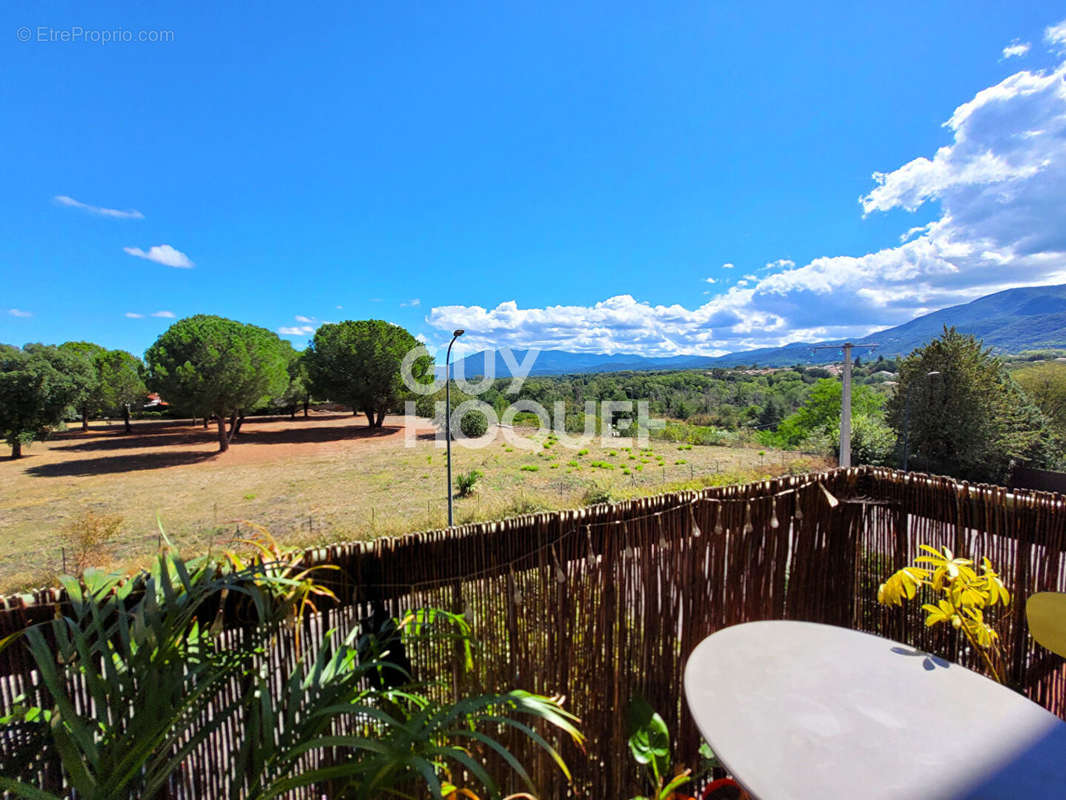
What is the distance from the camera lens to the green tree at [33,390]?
1738 centimetres

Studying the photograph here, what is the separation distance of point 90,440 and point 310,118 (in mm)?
27798

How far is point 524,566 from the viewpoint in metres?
1.60

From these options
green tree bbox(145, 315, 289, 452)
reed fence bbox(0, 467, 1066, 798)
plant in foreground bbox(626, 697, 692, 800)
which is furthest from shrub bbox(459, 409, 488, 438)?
plant in foreground bbox(626, 697, 692, 800)

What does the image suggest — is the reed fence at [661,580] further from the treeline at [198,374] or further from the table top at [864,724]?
A: the treeline at [198,374]

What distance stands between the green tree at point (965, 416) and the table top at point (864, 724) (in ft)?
62.1

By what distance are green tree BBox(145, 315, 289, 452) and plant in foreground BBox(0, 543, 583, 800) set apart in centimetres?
2087

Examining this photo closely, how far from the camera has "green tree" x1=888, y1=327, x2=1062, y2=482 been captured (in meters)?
16.1

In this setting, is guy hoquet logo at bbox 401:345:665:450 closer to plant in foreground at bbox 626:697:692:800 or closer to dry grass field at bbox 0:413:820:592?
dry grass field at bbox 0:413:820:592

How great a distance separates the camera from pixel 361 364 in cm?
2531

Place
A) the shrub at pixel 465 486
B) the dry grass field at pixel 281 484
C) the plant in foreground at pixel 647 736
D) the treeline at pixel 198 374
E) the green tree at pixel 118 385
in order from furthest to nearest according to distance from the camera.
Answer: the green tree at pixel 118 385 < the treeline at pixel 198 374 < the shrub at pixel 465 486 < the dry grass field at pixel 281 484 < the plant in foreground at pixel 647 736

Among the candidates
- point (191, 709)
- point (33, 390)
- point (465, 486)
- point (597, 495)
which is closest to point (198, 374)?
point (33, 390)

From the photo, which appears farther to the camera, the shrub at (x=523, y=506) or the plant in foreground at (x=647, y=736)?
the shrub at (x=523, y=506)

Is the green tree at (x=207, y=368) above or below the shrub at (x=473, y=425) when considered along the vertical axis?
A: above

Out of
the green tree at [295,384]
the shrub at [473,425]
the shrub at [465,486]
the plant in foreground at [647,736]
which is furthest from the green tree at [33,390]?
the plant in foreground at [647,736]
